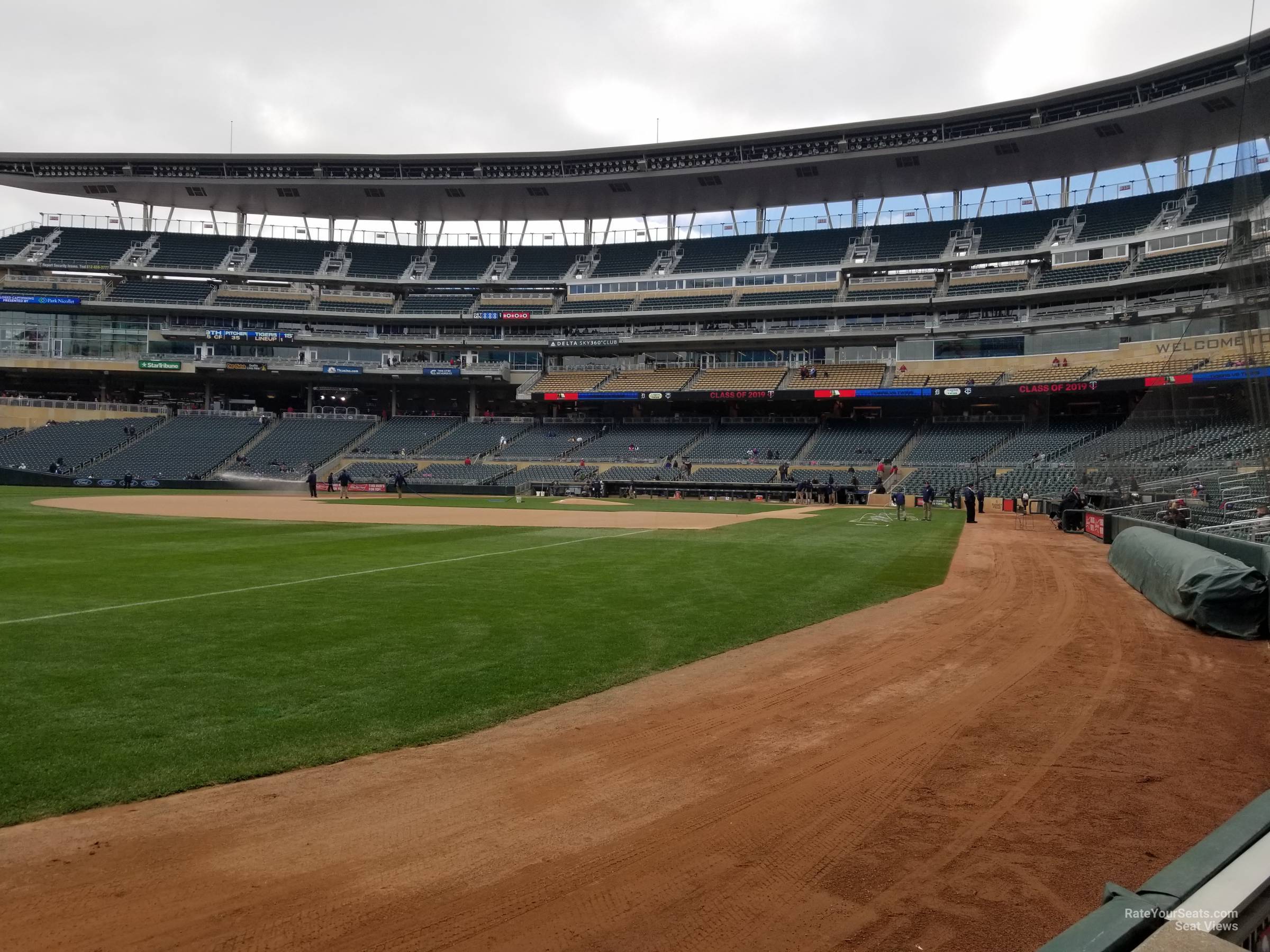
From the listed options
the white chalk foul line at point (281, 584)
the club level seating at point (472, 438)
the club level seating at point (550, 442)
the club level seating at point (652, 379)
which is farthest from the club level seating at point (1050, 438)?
the club level seating at point (472, 438)

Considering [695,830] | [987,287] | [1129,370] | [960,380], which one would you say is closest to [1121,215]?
[987,287]

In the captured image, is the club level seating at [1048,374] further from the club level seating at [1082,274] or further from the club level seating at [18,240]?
the club level seating at [18,240]

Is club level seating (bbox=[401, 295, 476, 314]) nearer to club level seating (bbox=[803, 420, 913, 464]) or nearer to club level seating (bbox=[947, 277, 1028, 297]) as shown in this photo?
club level seating (bbox=[803, 420, 913, 464])

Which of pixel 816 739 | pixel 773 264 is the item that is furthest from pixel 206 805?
pixel 773 264

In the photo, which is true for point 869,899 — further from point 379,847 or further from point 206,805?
point 206,805

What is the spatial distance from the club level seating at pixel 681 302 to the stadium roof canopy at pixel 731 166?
8812 millimetres

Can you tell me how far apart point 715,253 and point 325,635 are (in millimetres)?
62312

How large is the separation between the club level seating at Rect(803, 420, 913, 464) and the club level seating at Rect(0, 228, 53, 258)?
71.8 meters

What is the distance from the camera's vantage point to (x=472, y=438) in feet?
206

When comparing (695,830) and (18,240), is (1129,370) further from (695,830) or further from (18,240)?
(18,240)

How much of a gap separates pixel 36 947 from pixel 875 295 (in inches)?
2391

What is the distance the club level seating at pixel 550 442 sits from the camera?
193ft

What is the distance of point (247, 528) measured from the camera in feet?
80.8
